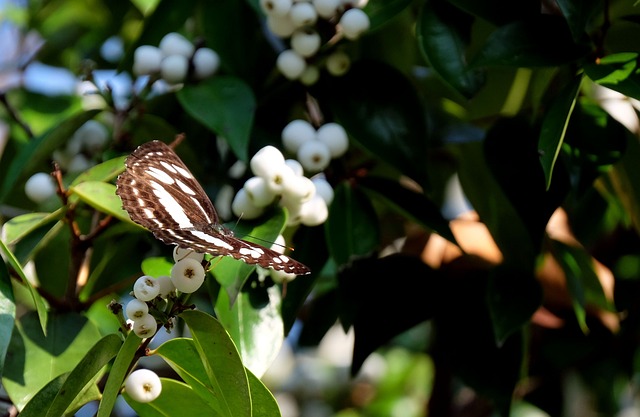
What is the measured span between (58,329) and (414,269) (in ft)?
1.59

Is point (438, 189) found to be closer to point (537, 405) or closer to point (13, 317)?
point (537, 405)

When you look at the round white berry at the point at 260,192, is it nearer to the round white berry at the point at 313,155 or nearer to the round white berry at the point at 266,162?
the round white berry at the point at 266,162

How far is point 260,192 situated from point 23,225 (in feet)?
0.79

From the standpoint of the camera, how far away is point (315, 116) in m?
1.24

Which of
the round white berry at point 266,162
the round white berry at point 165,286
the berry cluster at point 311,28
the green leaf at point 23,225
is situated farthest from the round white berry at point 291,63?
the round white berry at point 165,286

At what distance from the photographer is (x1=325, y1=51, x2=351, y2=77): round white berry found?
3.92 feet

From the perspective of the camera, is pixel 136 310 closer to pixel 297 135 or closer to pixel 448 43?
pixel 297 135

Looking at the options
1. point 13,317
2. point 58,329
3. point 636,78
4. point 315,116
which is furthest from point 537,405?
point 13,317

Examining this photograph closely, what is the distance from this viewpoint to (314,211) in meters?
1.02

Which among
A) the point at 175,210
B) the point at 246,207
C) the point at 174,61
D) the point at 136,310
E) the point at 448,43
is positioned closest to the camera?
the point at 136,310

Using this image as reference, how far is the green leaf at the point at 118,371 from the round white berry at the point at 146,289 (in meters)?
0.03

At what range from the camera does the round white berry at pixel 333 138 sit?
1113 millimetres

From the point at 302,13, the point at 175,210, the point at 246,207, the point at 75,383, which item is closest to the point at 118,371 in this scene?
the point at 75,383

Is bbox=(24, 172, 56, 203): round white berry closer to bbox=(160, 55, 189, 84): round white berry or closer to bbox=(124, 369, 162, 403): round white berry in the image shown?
bbox=(160, 55, 189, 84): round white berry
